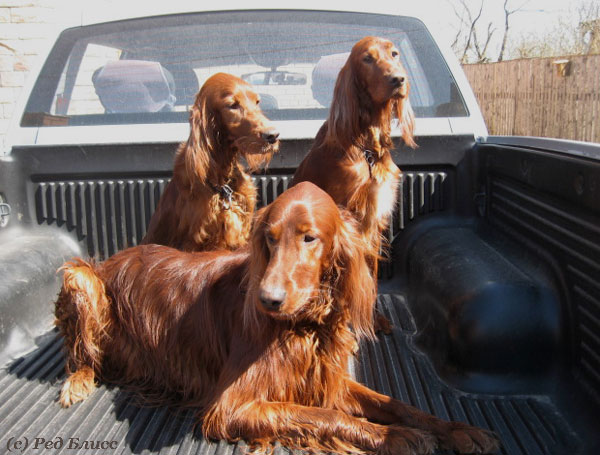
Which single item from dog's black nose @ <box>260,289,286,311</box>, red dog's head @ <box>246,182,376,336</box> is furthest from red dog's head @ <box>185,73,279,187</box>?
dog's black nose @ <box>260,289,286,311</box>

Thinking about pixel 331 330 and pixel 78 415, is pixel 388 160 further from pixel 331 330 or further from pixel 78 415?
pixel 78 415

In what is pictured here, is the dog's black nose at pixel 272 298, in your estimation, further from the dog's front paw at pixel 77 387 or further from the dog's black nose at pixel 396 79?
the dog's black nose at pixel 396 79

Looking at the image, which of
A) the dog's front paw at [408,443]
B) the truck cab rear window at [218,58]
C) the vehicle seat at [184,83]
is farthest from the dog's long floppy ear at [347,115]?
the dog's front paw at [408,443]

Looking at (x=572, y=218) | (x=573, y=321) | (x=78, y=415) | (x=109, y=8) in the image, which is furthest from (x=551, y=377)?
(x=109, y=8)

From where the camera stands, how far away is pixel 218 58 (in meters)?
3.52

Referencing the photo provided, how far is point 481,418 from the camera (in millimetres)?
2111

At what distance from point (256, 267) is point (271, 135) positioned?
1.04 m

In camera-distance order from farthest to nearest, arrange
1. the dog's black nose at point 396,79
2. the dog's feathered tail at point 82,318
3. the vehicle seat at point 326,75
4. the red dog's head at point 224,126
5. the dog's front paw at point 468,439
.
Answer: the vehicle seat at point 326,75 → the red dog's head at point 224,126 → the dog's black nose at point 396,79 → the dog's feathered tail at point 82,318 → the dog's front paw at point 468,439

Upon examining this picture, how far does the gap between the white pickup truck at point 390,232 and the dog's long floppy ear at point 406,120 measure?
8.1 inches

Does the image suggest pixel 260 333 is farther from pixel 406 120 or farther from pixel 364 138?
pixel 406 120

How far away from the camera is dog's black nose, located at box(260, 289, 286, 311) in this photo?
71.1 inches

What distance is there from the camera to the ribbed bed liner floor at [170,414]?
1.99 m

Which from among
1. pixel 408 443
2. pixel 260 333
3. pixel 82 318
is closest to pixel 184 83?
pixel 82 318

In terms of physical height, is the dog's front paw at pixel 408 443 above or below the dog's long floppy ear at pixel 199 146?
below
